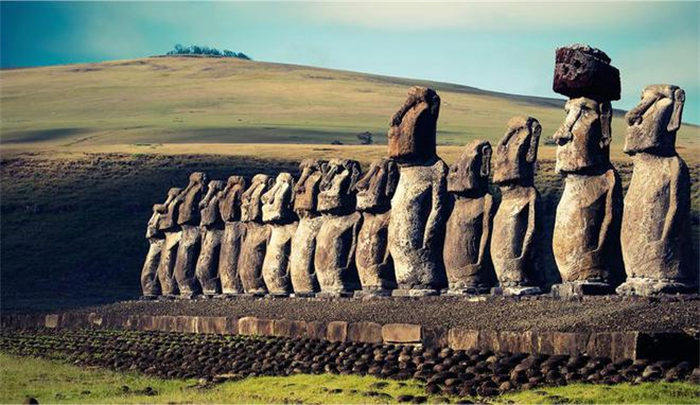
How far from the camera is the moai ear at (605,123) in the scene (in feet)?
76.7

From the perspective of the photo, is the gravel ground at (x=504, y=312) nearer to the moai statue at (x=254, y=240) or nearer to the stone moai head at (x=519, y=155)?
the stone moai head at (x=519, y=155)

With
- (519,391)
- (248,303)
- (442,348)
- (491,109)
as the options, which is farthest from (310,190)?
(491,109)

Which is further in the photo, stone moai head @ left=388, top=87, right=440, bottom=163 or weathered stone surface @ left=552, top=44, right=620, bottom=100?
stone moai head @ left=388, top=87, right=440, bottom=163

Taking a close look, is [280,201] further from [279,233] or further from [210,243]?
[210,243]

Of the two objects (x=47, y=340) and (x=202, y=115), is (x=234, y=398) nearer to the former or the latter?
(x=47, y=340)

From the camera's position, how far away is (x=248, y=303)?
3091cm

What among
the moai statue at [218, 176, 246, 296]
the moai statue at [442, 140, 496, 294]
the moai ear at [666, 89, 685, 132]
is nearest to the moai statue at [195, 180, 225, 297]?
the moai statue at [218, 176, 246, 296]

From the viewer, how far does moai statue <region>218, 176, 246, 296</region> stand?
35000mm

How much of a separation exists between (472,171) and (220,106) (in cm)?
8203

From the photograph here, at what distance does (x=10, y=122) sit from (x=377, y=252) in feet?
238

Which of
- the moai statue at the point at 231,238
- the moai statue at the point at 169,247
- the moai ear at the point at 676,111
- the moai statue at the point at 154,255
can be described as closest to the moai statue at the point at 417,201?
the moai ear at the point at 676,111

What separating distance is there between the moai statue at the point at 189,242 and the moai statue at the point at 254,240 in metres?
2.67

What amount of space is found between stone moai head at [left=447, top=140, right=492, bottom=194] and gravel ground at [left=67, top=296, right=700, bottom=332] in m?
2.12

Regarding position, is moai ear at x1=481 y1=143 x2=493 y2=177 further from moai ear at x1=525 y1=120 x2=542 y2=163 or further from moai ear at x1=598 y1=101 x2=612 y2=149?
moai ear at x1=598 y1=101 x2=612 y2=149
